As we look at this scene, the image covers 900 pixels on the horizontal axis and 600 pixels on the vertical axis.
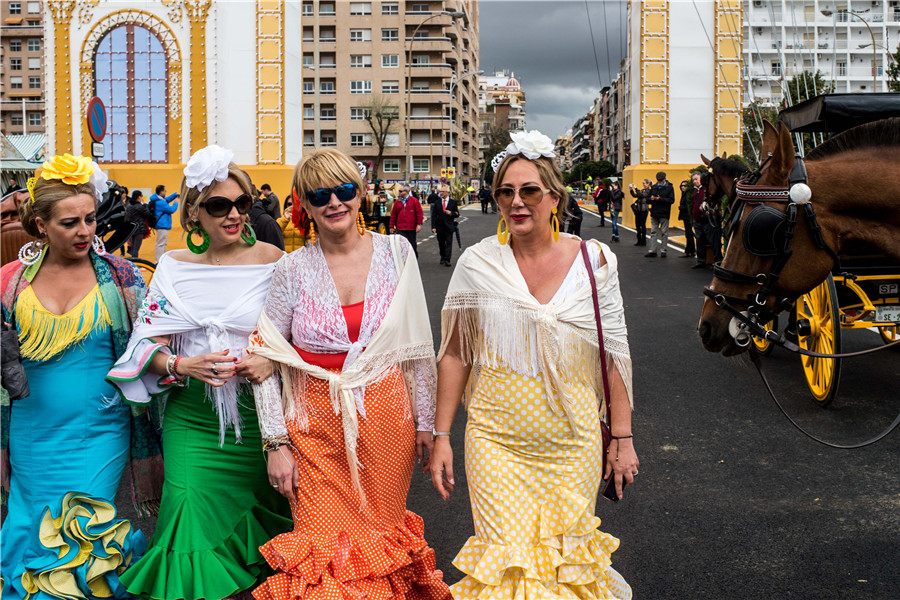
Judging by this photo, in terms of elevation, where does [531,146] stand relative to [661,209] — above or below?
below

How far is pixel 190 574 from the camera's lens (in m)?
3.20

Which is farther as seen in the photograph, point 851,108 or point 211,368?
point 851,108

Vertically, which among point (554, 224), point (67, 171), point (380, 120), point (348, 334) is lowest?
point (348, 334)

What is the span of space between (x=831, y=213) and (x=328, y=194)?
2223 millimetres

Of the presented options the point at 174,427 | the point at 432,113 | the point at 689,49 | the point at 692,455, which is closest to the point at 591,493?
the point at 174,427

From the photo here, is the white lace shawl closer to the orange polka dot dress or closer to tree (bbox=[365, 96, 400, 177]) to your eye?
the orange polka dot dress

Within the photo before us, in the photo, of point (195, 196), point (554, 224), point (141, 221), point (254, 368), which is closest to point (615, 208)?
point (141, 221)

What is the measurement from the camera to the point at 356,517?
321 centimetres

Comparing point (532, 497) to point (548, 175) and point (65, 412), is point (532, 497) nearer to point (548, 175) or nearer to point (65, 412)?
point (548, 175)

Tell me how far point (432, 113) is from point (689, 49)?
195ft

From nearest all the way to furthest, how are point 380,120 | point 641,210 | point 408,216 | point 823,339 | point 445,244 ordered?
point 823,339, point 408,216, point 445,244, point 641,210, point 380,120

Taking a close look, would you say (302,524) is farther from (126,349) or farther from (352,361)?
(126,349)

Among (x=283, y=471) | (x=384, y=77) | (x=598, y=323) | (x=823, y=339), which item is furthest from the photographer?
(x=384, y=77)

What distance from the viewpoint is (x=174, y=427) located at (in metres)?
3.38
